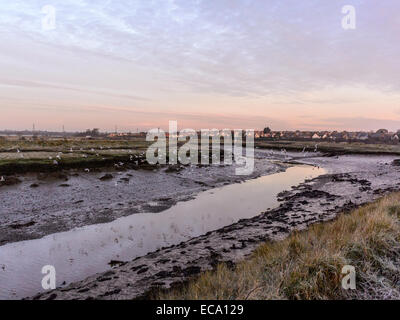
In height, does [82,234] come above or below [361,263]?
below

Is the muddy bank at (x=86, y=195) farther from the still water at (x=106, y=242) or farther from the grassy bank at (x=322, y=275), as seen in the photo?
the grassy bank at (x=322, y=275)

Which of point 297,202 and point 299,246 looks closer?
point 299,246

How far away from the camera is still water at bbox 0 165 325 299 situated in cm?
837

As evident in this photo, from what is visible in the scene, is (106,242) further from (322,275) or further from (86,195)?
(322,275)

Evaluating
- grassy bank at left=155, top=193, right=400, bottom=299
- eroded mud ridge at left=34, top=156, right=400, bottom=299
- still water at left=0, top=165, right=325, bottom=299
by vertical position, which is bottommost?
still water at left=0, top=165, right=325, bottom=299

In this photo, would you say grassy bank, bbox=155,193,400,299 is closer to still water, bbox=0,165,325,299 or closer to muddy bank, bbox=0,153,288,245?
still water, bbox=0,165,325,299

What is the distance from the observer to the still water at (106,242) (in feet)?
27.5

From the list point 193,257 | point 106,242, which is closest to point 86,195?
point 106,242

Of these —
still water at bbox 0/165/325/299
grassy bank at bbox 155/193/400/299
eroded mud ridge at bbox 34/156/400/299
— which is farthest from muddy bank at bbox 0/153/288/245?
grassy bank at bbox 155/193/400/299

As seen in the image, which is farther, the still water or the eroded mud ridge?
the still water
